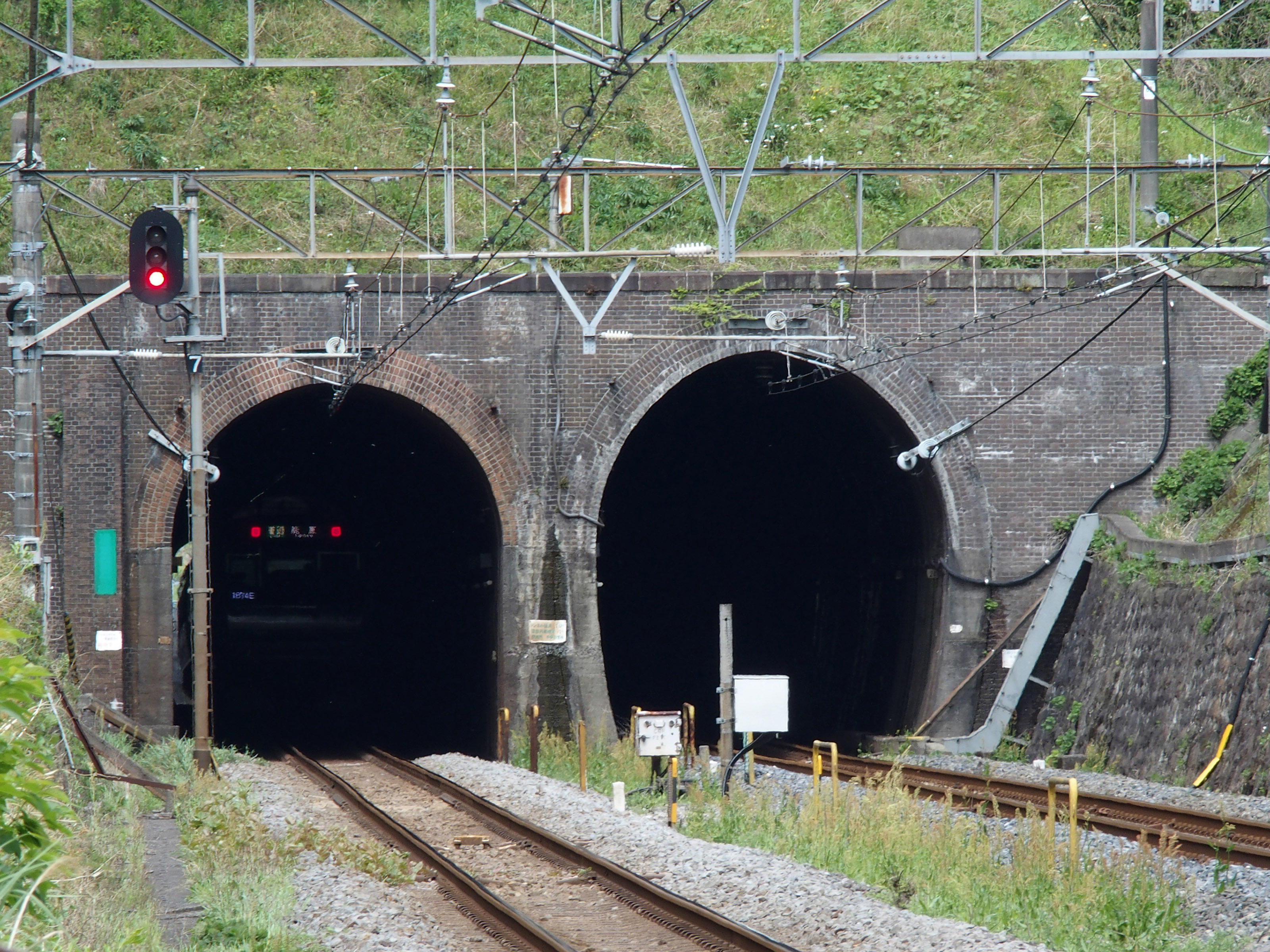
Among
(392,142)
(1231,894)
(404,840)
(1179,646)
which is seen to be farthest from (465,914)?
(392,142)

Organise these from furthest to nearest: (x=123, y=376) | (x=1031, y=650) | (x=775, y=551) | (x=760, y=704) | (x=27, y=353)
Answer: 1. (x=775, y=551)
2. (x=1031, y=650)
3. (x=123, y=376)
4. (x=27, y=353)
5. (x=760, y=704)

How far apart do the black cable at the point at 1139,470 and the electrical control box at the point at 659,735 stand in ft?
26.6

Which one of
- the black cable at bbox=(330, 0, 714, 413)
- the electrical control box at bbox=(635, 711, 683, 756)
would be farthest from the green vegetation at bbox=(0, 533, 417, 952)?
the black cable at bbox=(330, 0, 714, 413)

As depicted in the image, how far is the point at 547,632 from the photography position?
23.3 m

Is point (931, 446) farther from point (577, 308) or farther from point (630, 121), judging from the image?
point (630, 121)

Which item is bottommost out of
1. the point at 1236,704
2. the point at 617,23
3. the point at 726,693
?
the point at 1236,704

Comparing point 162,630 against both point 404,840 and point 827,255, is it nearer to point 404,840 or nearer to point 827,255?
point 404,840

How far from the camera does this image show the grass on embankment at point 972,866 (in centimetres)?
1025

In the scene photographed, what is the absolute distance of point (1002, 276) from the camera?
23469mm

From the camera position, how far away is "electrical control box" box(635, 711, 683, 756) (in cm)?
1683

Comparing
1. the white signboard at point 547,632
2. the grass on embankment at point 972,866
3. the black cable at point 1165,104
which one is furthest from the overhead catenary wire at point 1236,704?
the white signboard at point 547,632

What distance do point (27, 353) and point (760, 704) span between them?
946 cm

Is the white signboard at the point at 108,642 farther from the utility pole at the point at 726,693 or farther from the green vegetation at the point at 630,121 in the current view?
the utility pole at the point at 726,693

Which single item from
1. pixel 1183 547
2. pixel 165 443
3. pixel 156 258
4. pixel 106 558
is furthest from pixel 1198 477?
pixel 106 558
